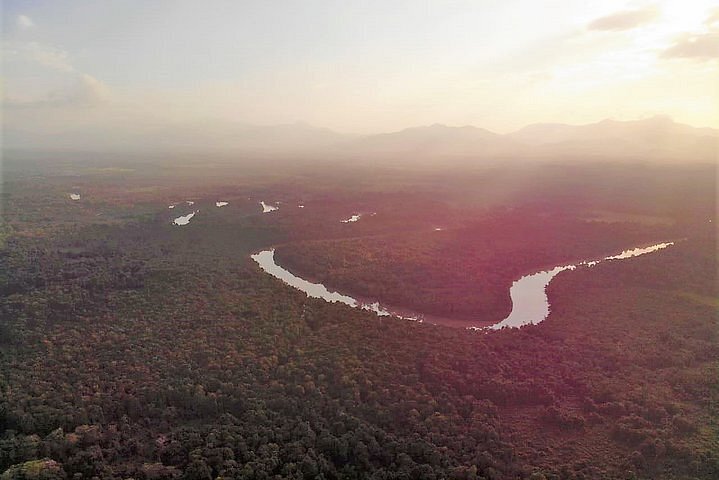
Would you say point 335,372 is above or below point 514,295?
above

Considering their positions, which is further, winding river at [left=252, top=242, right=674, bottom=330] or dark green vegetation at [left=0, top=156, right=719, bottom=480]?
winding river at [left=252, top=242, right=674, bottom=330]

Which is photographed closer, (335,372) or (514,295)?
(335,372)

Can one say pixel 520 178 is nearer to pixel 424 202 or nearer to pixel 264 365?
pixel 424 202

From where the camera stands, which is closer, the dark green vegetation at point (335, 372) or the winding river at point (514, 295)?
the dark green vegetation at point (335, 372)

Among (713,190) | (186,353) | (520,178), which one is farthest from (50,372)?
(520,178)
